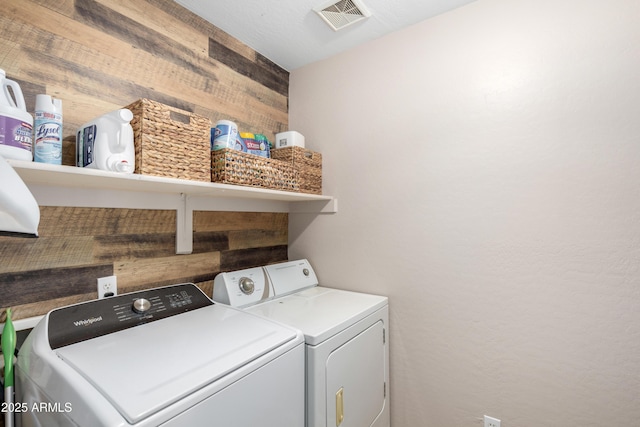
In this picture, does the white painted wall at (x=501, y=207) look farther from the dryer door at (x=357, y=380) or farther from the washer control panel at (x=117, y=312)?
the washer control panel at (x=117, y=312)

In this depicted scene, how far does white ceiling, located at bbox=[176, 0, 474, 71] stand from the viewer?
1583mm

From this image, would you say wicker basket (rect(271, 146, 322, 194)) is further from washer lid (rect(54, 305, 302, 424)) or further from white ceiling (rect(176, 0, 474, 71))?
washer lid (rect(54, 305, 302, 424))

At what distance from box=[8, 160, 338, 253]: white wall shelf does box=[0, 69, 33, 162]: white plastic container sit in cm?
5

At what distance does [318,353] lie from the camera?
1.19 metres

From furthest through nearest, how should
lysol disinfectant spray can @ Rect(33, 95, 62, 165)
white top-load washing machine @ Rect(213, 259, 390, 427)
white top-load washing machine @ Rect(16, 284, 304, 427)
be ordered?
white top-load washing machine @ Rect(213, 259, 390, 427)
lysol disinfectant spray can @ Rect(33, 95, 62, 165)
white top-load washing machine @ Rect(16, 284, 304, 427)

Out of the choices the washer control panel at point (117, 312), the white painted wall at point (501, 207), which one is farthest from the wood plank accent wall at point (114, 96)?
the white painted wall at point (501, 207)

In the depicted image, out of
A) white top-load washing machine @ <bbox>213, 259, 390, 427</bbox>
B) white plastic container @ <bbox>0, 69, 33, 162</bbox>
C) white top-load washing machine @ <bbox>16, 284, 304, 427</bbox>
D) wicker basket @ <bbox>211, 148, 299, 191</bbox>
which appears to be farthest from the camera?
wicker basket @ <bbox>211, 148, 299, 191</bbox>

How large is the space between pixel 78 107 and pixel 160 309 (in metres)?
0.90

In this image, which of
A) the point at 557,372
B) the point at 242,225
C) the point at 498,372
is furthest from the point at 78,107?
the point at 557,372

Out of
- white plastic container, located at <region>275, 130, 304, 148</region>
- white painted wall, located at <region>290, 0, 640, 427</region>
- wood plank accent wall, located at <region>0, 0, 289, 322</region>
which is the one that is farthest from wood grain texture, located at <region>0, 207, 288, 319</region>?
white painted wall, located at <region>290, 0, 640, 427</region>

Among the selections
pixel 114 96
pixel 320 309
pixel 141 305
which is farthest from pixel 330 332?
pixel 114 96

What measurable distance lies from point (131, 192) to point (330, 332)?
3.60ft

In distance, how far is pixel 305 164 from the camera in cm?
196

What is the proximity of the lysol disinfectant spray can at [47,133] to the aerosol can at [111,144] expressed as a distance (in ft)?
0.31
